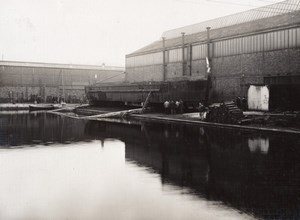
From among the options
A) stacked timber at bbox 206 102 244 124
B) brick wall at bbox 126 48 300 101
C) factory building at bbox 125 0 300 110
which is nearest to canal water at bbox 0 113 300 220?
stacked timber at bbox 206 102 244 124

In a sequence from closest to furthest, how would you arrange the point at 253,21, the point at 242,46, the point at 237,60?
the point at 242,46 < the point at 237,60 < the point at 253,21

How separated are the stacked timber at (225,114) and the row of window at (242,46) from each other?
11.5 m

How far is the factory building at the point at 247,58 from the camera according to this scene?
26531 millimetres

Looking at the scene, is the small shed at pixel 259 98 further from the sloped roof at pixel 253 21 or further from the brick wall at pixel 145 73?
the brick wall at pixel 145 73

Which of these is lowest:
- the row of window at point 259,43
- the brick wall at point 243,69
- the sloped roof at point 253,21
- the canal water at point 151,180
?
the canal water at point 151,180

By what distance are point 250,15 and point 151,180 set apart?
119 feet

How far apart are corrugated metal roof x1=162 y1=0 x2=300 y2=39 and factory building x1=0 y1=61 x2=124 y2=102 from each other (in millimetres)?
16453

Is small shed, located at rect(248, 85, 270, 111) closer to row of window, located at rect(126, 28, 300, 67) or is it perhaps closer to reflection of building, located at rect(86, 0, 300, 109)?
reflection of building, located at rect(86, 0, 300, 109)

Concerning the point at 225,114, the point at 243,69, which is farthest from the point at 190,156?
the point at 243,69

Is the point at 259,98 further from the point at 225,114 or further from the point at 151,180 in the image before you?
the point at 151,180

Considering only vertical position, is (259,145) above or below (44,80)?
below

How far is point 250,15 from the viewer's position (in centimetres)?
4016

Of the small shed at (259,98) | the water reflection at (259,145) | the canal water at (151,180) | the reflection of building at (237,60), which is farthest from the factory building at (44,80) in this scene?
the canal water at (151,180)

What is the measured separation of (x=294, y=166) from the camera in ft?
30.9
